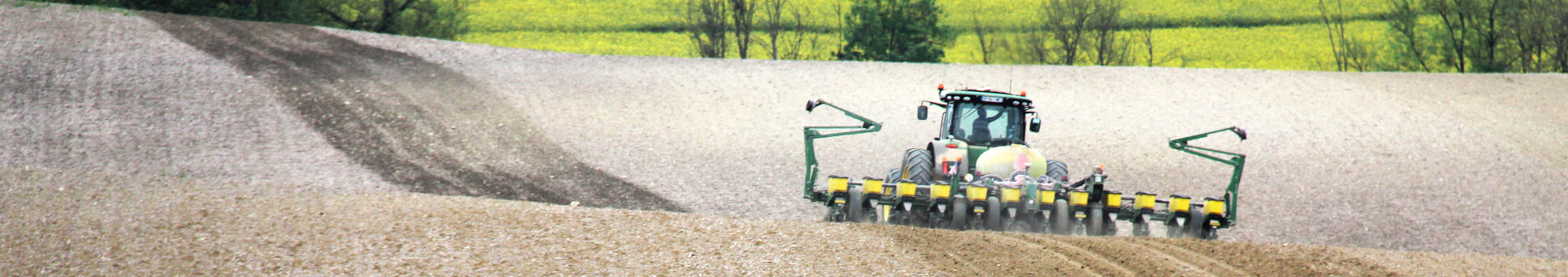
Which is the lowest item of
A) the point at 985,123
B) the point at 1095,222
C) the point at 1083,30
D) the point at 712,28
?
the point at 1083,30

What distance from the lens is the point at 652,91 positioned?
958 inches

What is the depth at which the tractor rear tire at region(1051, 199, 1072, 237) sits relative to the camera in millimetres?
11523

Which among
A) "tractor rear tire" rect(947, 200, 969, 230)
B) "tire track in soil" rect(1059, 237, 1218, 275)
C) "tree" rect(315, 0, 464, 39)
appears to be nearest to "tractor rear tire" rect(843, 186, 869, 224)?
"tractor rear tire" rect(947, 200, 969, 230)

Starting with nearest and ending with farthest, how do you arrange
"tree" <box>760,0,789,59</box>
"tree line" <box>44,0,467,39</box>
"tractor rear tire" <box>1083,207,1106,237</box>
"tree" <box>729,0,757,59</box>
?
"tractor rear tire" <box>1083,207,1106,237</box>, "tree line" <box>44,0,467,39</box>, "tree" <box>729,0,757,59</box>, "tree" <box>760,0,789,59</box>

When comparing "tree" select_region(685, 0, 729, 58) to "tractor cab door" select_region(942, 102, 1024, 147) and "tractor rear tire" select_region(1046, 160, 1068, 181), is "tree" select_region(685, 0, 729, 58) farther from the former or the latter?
"tractor rear tire" select_region(1046, 160, 1068, 181)

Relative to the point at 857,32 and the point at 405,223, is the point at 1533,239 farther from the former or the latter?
the point at 857,32

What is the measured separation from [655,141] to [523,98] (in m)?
3.89

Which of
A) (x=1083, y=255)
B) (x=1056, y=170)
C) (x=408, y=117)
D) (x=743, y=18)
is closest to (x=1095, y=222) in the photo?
(x=1056, y=170)

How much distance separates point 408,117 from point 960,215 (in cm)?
1189

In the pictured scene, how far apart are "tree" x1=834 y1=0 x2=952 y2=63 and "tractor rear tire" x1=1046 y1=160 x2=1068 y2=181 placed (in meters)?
24.1

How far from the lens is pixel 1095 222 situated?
11.9 m

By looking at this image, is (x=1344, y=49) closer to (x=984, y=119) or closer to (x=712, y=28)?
(x=712, y=28)

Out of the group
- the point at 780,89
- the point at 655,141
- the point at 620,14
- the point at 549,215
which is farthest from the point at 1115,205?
the point at 620,14

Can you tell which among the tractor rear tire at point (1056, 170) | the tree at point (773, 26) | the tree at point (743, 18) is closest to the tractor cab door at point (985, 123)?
the tractor rear tire at point (1056, 170)
